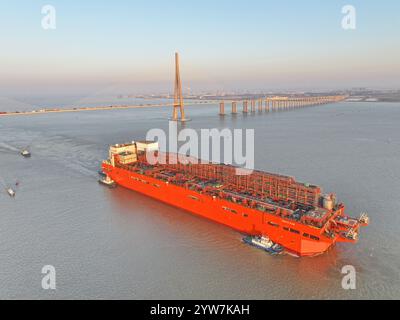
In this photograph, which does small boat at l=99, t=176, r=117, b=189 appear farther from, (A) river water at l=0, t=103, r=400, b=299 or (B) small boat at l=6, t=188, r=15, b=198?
(B) small boat at l=6, t=188, r=15, b=198

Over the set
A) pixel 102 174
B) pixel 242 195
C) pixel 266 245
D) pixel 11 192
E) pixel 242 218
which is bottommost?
pixel 266 245

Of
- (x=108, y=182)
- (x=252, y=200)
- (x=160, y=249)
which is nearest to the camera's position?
(x=160, y=249)

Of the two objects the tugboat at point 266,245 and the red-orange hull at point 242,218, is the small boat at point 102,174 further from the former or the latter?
the tugboat at point 266,245

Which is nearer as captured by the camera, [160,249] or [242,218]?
[160,249]

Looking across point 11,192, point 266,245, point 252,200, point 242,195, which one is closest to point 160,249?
point 266,245

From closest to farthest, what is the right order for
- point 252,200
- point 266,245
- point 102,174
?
point 266,245 < point 252,200 < point 102,174

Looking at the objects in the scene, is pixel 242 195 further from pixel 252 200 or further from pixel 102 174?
pixel 102 174

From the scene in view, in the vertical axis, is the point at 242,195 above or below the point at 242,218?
above

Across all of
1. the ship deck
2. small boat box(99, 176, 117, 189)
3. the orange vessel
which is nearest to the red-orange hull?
the orange vessel
